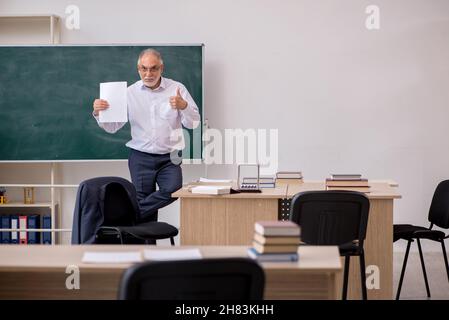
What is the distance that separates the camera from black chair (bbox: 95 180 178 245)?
4797 millimetres

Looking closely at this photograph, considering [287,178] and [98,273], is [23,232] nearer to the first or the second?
[287,178]

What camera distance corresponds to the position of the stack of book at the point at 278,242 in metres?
2.76

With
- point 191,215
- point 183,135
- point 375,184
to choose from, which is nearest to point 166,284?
point 191,215

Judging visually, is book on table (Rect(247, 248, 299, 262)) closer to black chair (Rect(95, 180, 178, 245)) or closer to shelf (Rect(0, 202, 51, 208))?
black chair (Rect(95, 180, 178, 245))

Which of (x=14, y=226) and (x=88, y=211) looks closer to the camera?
(x=88, y=211)

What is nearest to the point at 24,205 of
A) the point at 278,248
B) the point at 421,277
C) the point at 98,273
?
the point at 421,277

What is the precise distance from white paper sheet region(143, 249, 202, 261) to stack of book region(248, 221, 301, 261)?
0.24 metres

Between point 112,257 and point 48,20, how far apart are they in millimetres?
5048

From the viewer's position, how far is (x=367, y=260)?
4875 millimetres

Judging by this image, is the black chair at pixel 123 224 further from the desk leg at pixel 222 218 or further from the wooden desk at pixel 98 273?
the wooden desk at pixel 98 273

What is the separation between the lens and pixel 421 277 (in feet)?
20.1

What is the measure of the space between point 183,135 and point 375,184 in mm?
2109

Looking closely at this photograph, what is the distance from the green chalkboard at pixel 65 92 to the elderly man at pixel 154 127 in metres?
0.78
